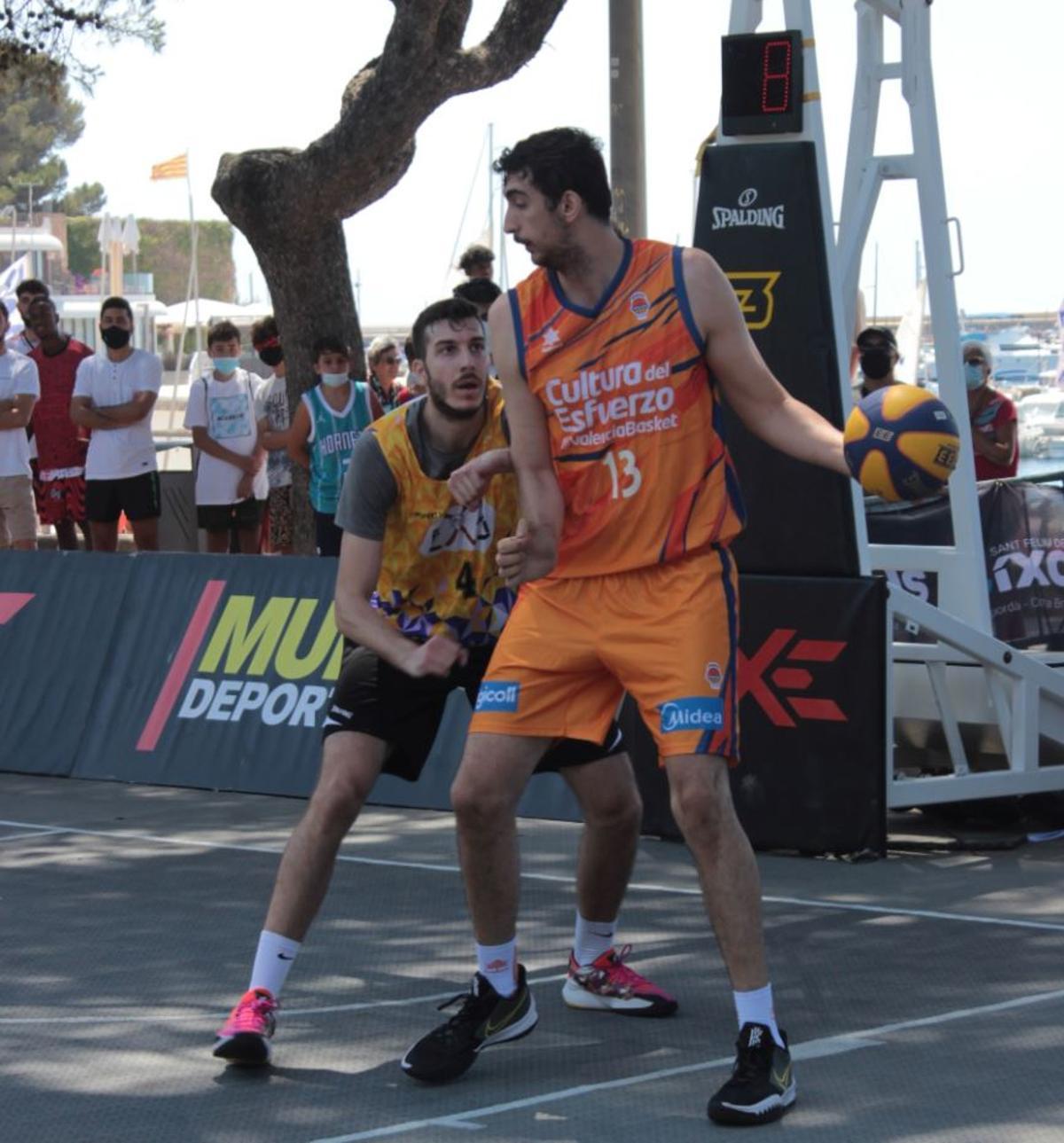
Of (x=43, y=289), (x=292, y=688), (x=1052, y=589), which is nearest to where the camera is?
(x=1052, y=589)

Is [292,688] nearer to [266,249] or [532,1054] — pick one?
[532,1054]

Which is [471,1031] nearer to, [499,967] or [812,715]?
[499,967]

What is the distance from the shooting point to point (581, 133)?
5.02 m

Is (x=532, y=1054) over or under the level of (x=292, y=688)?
under

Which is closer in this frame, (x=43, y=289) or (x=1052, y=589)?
(x=1052, y=589)

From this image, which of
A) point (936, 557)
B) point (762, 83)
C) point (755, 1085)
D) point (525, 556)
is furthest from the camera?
point (936, 557)

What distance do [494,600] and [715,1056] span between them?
4.27 feet

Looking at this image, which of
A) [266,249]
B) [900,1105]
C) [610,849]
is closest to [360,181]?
[266,249]

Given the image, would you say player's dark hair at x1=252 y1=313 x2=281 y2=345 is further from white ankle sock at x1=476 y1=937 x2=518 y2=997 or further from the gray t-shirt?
white ankle sock at x1=476 y1=937 x2=518 y2=997

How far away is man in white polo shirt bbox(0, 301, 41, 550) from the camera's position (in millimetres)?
12555

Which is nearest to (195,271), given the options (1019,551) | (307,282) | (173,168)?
(173,168)

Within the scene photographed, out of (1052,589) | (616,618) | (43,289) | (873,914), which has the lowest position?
(873,914)

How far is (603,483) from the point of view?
4.99 m

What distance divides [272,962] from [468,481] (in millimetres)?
1275
